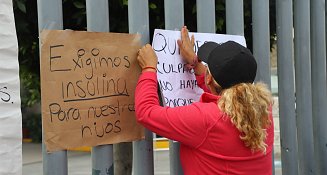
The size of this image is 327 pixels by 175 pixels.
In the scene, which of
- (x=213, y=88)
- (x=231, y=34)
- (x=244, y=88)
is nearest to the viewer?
(x=244, y=88)

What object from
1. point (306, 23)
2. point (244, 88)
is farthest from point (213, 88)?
point (306, 23)

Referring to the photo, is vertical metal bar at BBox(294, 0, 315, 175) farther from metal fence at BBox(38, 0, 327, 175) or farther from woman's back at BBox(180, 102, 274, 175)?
woman's back at BBox(180, 102, 274, 175)

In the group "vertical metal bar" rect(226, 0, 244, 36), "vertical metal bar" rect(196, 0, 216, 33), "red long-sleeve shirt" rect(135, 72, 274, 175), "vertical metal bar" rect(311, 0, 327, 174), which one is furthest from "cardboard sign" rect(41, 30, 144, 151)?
"vertical metal bar" rect(311, 0, 327, 174)

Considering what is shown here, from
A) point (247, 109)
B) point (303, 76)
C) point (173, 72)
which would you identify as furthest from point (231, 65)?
point (303, 76)

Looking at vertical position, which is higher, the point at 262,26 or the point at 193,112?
the point at 262,26

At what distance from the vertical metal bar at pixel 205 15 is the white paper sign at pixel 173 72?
0.08 metres

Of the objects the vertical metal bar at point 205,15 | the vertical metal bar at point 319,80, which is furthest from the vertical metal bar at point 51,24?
the vertical metal bar at point 319,80

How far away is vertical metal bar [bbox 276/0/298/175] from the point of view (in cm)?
338

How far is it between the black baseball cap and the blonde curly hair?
4 cm

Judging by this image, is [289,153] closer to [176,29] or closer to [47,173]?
[176,29]

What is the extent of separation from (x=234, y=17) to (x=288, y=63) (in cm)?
66

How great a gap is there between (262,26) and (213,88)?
0.92 m

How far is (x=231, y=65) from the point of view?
7.52 feet

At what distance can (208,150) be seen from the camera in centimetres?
229
